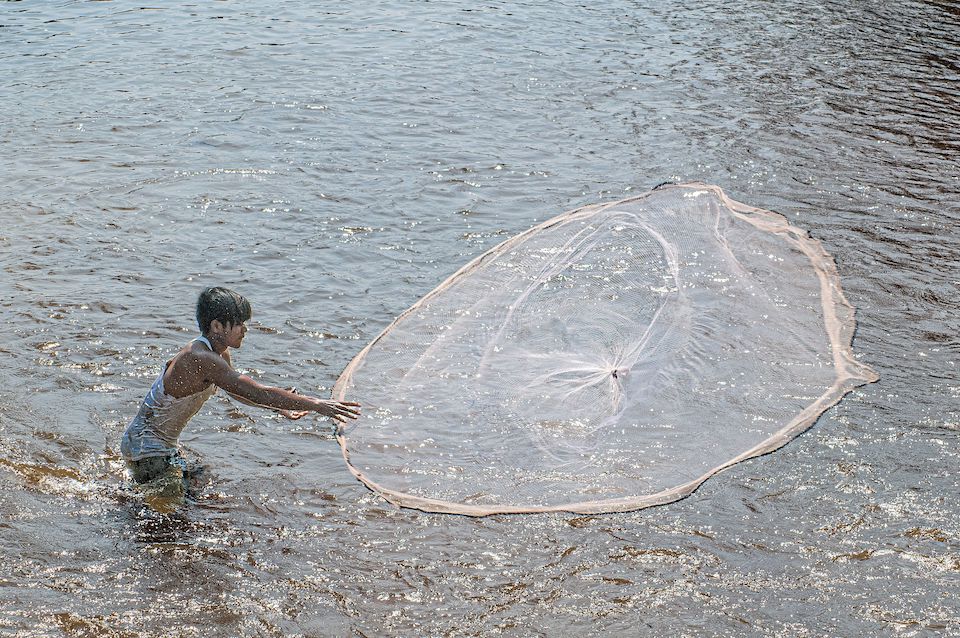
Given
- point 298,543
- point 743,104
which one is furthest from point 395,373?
point 743,104

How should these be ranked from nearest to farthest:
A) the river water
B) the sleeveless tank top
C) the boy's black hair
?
the river water
the boy's black hair
the sleeveless tank top

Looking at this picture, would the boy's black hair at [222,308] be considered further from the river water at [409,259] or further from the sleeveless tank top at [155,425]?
the river water at [409,259]

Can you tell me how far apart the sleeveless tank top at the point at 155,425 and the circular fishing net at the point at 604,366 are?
0.92 meters

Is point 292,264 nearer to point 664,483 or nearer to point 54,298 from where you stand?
point 54,298

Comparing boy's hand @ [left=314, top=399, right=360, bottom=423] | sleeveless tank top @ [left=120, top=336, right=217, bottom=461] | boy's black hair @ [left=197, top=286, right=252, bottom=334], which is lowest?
sleeveless tank top @ [left=120, top=336, right=217, bottom=461]

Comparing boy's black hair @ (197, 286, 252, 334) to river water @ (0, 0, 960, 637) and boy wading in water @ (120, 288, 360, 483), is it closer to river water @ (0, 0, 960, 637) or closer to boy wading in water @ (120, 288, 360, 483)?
boy wading in water @ (120, 288, 360, 483)

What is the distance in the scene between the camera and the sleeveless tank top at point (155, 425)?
5.18 metres

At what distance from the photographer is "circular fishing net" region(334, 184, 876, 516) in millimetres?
5211

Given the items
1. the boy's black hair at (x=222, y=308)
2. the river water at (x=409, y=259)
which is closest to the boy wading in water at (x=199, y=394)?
the boy's black hair at (x=222, y=308)

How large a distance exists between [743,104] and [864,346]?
5.66 meters

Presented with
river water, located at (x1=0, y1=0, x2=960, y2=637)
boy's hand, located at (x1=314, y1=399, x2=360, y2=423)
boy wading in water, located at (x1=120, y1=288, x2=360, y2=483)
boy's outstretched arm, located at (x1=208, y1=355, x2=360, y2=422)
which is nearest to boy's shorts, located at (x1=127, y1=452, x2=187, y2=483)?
boy wading in water, located at (x1=120, y1=288, x2=360, y2=483)

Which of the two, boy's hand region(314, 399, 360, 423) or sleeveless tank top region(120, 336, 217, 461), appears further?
sleeveless tank top region(120, 336, 217, 461)

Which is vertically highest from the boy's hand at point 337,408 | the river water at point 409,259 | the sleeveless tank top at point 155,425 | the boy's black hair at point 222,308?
the boy's black hair at point 222,308

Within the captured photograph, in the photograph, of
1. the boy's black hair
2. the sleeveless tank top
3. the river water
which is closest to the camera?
the river water
